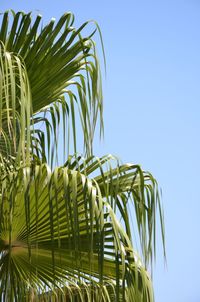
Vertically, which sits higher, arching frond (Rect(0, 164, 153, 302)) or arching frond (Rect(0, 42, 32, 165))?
arching frond (Rect(0, 42, 32, 165))

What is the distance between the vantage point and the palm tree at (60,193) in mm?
3020

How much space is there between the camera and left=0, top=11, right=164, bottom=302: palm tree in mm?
3020

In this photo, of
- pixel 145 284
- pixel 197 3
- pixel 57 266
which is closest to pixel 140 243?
pixel 145 284

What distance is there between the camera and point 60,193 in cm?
→ 319

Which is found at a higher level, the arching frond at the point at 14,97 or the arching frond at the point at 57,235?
the arching frond at the point at 14,97

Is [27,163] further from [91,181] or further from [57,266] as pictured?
[57,266]

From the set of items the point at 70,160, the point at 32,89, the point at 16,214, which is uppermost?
the point at 32,89

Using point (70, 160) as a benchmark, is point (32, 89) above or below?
above

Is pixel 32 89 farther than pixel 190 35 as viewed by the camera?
No

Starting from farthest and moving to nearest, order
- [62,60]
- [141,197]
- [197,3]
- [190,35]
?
[197,3] < [190,35] < [62,60] < [141,197]

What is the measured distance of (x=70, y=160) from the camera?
11.1ft

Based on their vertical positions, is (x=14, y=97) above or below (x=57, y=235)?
above

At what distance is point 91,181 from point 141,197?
284 millimetres

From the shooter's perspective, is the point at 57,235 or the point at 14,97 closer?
the point at 14,97
